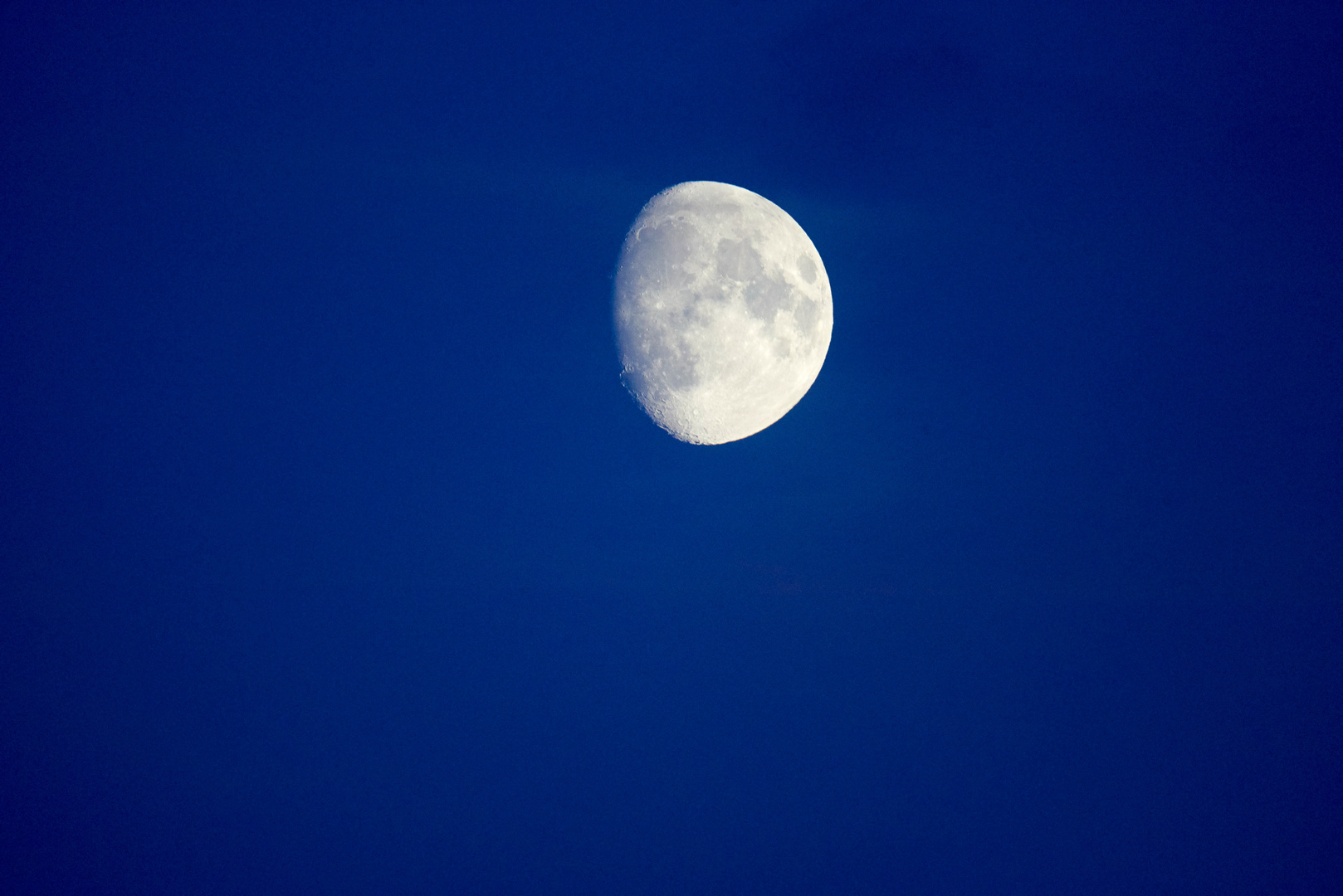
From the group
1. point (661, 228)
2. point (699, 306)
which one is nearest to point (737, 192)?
point (661, 228)

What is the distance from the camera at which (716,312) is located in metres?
3.09

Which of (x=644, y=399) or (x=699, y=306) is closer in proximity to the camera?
(x=699, y=306)

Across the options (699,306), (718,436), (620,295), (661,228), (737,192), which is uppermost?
(737,192)

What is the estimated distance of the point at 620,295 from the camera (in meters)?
3.35

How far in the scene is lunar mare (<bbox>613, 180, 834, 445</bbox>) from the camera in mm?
3117

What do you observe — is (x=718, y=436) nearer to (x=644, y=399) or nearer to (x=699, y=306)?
(x=644, y=399)

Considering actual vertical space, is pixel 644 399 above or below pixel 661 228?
below

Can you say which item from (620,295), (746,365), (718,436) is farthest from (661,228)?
(718,436)

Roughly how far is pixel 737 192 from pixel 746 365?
48.8 inches

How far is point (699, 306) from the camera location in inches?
122

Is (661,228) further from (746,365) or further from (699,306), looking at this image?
(746,365)

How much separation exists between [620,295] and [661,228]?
1.57 ft

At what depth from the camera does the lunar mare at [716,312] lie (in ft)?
10.2

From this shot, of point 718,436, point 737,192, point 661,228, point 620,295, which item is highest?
point 737,192
